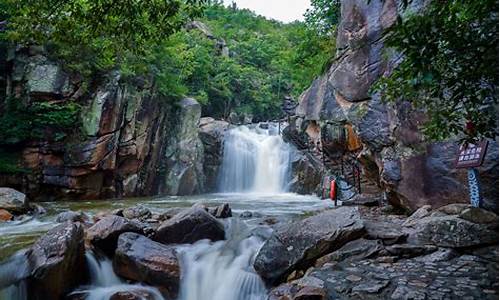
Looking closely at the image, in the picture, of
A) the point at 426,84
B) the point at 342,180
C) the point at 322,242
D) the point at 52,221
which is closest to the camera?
the point at 426,84

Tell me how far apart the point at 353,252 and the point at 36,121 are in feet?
44.9

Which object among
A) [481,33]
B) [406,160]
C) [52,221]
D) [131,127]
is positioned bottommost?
[52,221]

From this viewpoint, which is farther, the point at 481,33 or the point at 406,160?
the point at 406,160

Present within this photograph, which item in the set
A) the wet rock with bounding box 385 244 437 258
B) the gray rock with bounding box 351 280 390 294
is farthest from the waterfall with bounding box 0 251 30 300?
the wet rock with bounding box 385 244 437 258

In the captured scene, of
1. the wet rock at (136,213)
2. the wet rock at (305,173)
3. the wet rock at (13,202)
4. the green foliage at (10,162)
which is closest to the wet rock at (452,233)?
the wet rock at (136,213)

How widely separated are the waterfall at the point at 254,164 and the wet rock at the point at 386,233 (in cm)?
1408

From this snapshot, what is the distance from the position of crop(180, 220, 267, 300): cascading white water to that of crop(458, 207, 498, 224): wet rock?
3.44m

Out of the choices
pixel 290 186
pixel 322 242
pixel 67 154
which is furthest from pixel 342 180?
pixel 67 154

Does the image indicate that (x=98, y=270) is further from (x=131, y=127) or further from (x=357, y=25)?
(x=131, y=127)

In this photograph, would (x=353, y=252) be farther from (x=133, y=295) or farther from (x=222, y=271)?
(x=133, y=295)

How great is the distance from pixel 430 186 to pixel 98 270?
22.1ft

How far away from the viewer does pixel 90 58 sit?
15156 mm

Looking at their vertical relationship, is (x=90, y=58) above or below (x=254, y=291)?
above

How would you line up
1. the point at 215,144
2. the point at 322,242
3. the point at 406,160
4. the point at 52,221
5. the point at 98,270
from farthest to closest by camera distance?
the point at 215,144 < the point at 52,221 < the point at 406,160 < the point at 98,270 < the point at 322,242
